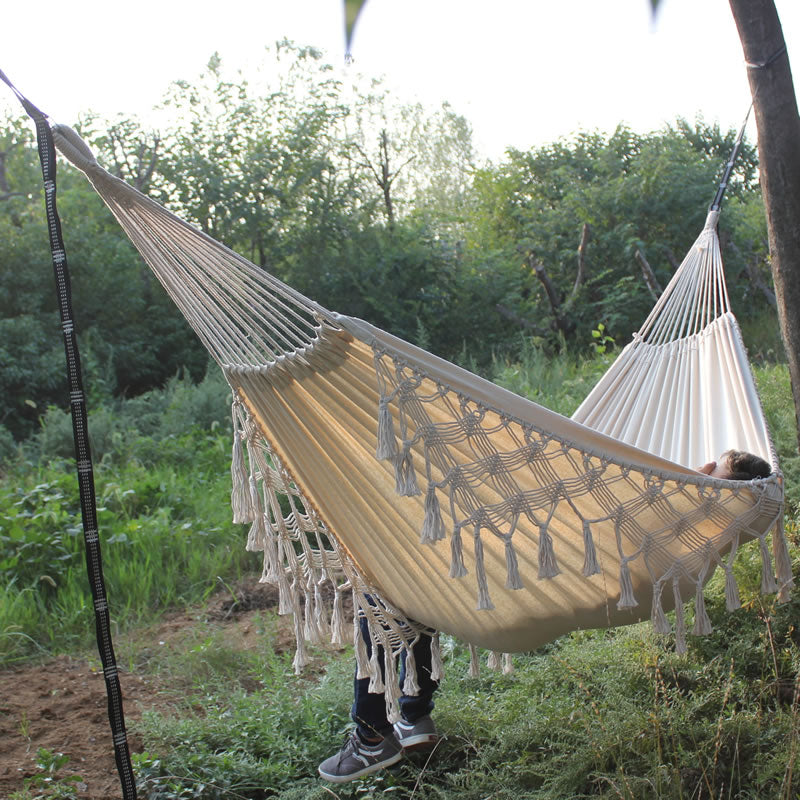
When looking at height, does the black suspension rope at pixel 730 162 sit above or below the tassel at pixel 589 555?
above

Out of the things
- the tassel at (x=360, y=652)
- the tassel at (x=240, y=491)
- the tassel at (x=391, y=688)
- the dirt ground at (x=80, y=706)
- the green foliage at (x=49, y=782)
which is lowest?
the dirt ground at (x=80, y=706)

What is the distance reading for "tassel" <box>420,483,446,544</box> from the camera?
1191 millimetres

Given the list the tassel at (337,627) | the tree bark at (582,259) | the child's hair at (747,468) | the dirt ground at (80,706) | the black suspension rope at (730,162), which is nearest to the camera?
the child's hair at (747,468)

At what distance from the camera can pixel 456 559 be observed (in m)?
1.22

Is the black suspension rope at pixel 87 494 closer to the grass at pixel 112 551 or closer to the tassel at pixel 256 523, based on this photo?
the tassel at pixel 256 523

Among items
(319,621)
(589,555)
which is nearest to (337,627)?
(319,621)

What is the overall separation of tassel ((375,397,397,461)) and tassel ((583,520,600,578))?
1.00 feet

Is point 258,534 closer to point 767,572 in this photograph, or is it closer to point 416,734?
point 416,734

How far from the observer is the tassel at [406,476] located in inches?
47.4

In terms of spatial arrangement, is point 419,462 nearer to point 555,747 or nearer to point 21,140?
point 555,747

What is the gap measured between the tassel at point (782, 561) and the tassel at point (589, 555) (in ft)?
1.09

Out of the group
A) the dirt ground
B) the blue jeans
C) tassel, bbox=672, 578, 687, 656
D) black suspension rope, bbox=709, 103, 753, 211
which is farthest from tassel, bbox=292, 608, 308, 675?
black suspension rope, bbox=709, 103, 753, 211

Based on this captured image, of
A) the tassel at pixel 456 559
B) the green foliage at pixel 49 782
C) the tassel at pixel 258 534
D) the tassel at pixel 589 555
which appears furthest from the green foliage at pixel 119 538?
the tassel at pixel 589 555

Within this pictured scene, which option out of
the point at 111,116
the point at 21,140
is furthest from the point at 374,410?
the point at 21,140
